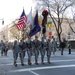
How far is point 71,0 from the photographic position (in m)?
53.0

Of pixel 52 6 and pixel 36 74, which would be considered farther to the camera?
pixel 52 6

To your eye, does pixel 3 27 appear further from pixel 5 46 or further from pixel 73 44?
pixel 5 46

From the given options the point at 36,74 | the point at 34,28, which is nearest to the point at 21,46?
the point at 34,28

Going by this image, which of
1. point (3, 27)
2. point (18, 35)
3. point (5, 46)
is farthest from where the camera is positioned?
point (3, 27)

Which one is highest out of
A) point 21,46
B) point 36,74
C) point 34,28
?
point 34,28

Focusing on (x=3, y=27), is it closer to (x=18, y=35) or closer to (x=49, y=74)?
(x=18, y=35)

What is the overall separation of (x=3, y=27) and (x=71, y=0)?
53047 mm

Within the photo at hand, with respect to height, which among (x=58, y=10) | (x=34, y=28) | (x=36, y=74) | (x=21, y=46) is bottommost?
(x=36, y=74)

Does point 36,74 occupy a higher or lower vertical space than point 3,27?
lower

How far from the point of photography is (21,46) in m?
17.8

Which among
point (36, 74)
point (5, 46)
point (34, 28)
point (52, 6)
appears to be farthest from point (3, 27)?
point (36, 74)

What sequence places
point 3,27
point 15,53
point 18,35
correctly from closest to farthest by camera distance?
point 15,53, point 18,35, point 3,27

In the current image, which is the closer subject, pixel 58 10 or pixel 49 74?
pixel 49 74

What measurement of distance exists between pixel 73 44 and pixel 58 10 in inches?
292
